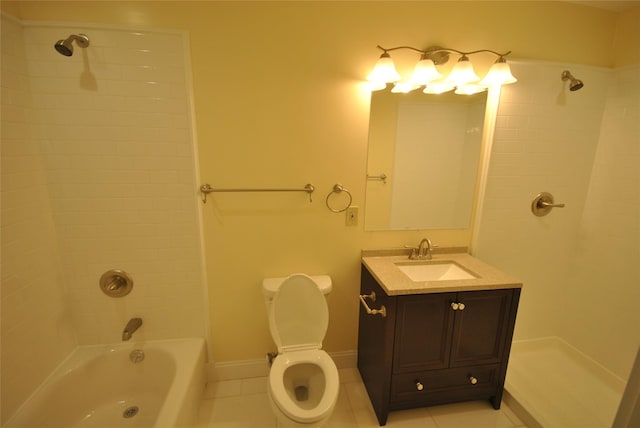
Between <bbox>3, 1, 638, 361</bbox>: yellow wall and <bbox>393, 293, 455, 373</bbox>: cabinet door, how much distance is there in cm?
49

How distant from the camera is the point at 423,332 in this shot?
4.75 ft

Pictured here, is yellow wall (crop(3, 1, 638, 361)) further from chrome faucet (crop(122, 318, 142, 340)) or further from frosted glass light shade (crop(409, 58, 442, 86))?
chrome faucet (crop(122, 318, 142, 340))

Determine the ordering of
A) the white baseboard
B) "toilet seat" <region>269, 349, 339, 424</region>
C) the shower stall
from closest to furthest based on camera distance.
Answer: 1. "toilet seat" <region>269, 349, 339, 424</region>
2. the shower stall
3. the white baseboard

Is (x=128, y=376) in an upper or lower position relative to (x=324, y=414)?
lower

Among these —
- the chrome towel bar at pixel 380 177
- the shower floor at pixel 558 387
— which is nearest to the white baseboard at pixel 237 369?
the chrome towel bar at pixel 380 177

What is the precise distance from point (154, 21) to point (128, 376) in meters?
1.99

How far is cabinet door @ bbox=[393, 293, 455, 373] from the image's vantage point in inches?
54.9

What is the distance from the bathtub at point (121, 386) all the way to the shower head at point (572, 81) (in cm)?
278

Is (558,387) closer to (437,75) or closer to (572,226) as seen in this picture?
(572,226)

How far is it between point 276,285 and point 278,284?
1 centimetres

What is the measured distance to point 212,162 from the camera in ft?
5.08

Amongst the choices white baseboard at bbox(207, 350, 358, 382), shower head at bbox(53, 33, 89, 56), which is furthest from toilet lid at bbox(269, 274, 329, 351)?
shower head at bbox(53, 33, 89, 56)

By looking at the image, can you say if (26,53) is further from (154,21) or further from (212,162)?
(212,162)

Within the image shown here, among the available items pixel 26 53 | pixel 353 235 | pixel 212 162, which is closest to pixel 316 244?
pixel 353 235
